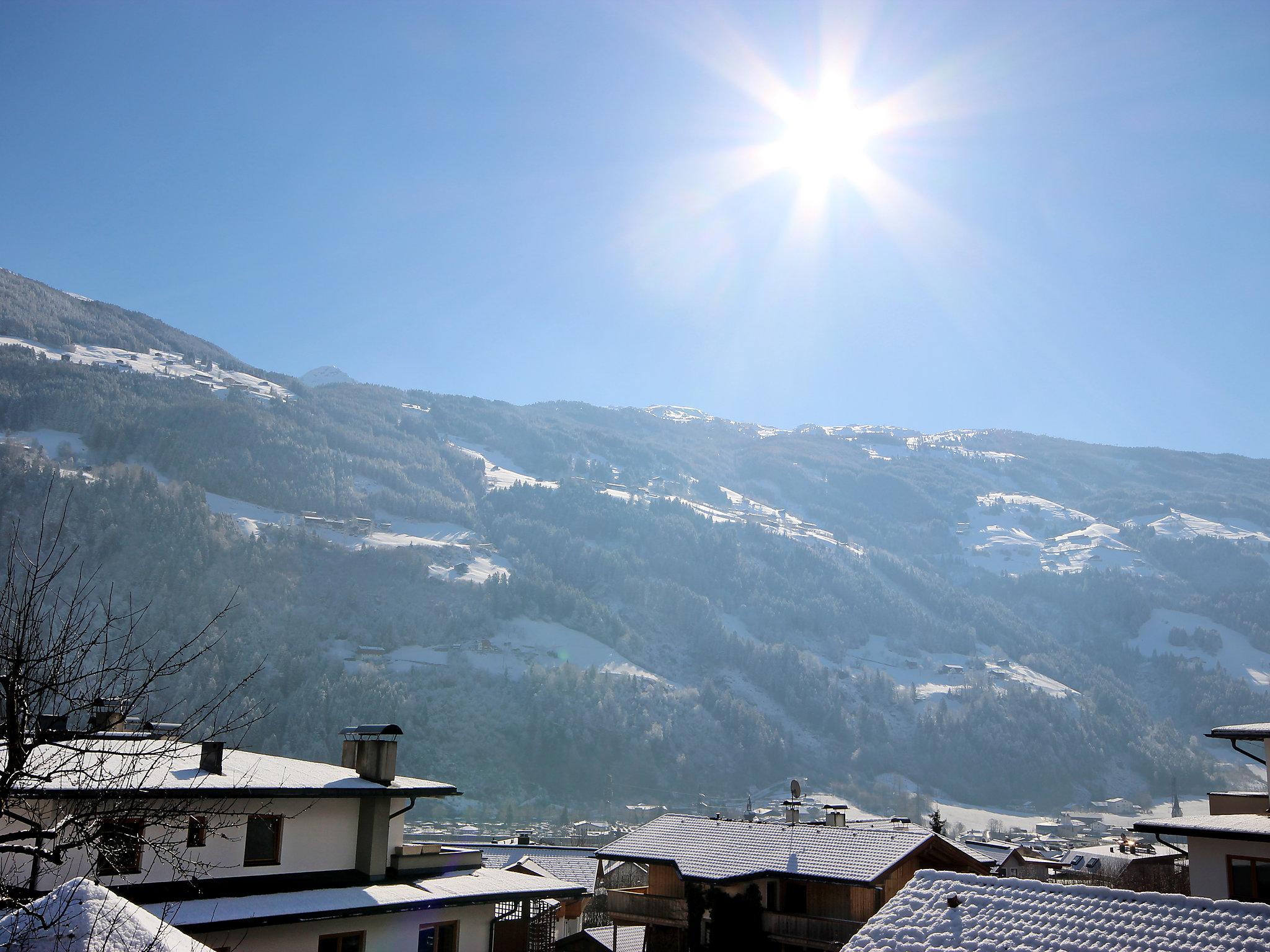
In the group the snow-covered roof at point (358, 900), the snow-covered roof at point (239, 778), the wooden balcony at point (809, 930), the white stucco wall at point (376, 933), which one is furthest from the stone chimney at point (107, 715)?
the wooden balcony at point (809, 930)

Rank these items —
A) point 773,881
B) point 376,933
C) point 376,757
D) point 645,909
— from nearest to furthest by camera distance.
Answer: point 376,933
point 376,757
point 773,881
point 645,909

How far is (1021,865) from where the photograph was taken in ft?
192

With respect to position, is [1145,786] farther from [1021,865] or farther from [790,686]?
[1021,865]

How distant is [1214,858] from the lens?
20391mm

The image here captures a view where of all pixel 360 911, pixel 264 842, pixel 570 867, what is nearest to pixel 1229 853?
pixel 360 911

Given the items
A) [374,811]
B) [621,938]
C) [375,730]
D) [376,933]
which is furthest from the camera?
[621,938]

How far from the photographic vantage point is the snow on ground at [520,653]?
163m

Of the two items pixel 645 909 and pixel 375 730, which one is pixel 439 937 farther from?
pixel 645 909

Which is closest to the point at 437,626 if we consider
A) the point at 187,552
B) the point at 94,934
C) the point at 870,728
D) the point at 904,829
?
the point at 187,552

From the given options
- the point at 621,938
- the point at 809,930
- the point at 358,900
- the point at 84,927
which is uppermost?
the point at 84,927

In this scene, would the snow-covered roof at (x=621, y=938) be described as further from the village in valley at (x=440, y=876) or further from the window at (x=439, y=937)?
the window at (x=439, y=937)

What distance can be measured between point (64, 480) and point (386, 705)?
7946 centimetres

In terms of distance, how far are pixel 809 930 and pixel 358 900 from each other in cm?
1853

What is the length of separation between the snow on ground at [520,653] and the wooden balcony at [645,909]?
406 feet
